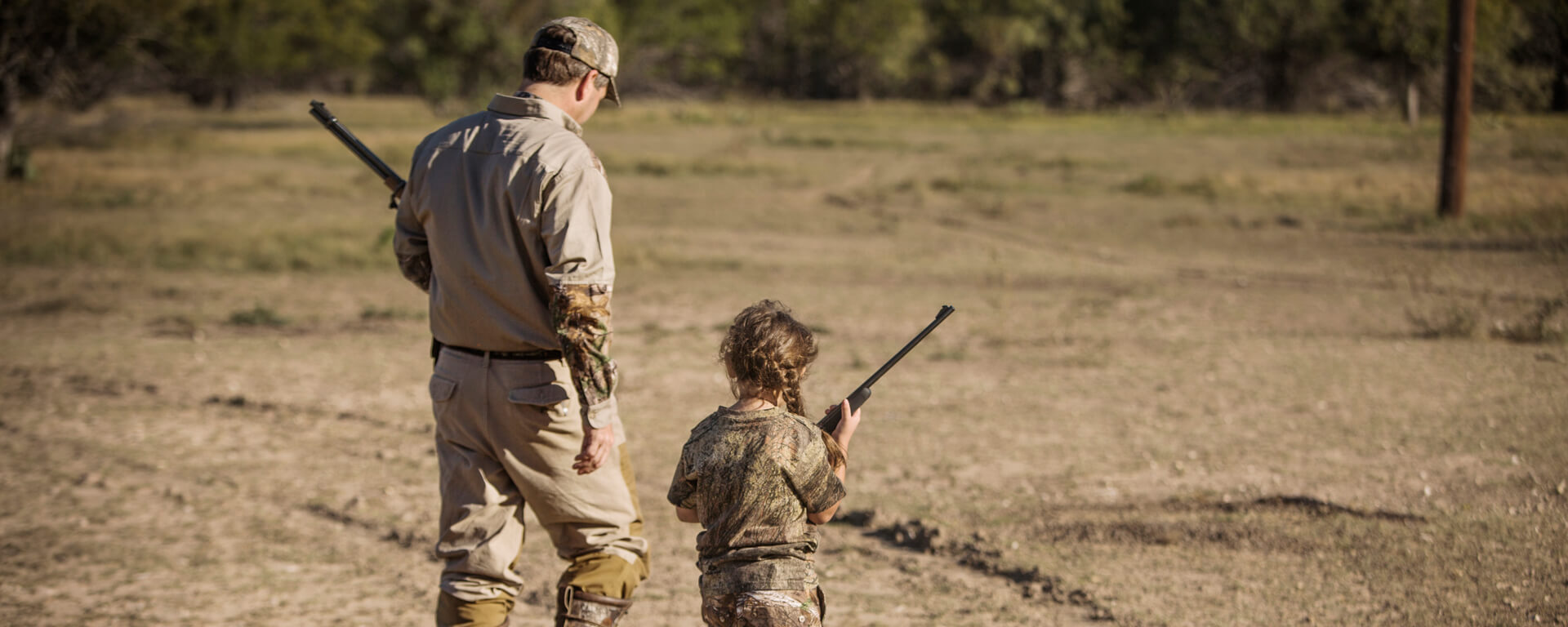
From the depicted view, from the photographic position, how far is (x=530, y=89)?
3258 mm

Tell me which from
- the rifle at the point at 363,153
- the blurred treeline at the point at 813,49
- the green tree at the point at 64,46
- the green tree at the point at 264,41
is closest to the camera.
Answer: the rifle at the point at 363,153

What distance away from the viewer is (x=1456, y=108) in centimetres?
1554

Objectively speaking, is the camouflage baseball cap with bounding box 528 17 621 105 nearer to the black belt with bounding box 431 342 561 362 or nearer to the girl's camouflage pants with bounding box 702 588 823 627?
the black belt with bounding box 431 342 561 362

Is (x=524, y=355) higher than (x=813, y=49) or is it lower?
lower

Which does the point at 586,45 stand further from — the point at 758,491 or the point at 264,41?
the point at 264,41

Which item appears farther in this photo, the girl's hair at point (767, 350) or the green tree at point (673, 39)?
the green tree at point (673, 39)

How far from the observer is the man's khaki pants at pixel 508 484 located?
3.22 m

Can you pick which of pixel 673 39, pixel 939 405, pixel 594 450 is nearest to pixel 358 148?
pixel 594 450

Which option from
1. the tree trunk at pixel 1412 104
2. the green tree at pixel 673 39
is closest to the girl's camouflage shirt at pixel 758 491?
the tree trunk at pixel 1412 104

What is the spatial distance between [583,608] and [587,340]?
0.75 m

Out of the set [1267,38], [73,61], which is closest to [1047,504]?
[73,61]

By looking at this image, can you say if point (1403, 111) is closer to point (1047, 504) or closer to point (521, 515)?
point (1047, 504)

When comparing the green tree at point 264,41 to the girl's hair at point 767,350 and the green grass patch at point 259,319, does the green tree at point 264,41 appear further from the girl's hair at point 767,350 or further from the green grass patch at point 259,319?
the girl's hair at point 767,350

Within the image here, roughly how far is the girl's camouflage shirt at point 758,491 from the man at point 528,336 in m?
0.48
